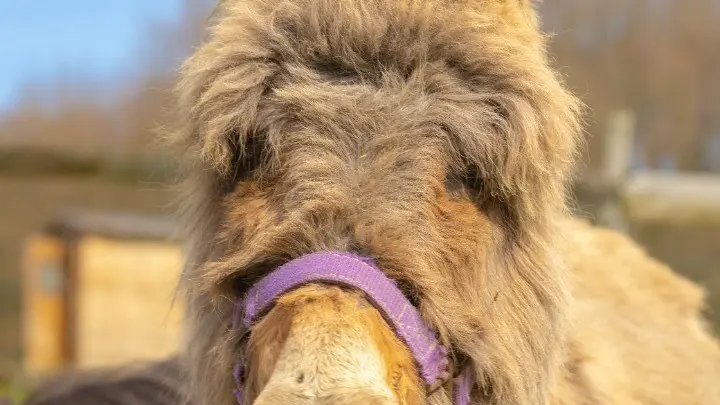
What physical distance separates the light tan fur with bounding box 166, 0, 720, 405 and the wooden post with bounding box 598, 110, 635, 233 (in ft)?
12.2

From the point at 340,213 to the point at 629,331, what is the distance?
1.54 metres

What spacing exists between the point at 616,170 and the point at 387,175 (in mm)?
4917

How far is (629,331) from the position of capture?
2750mm

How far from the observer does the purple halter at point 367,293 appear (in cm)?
157

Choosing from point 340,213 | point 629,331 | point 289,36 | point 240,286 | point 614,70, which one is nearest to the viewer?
point 340,213

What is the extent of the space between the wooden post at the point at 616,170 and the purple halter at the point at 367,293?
14.0ft

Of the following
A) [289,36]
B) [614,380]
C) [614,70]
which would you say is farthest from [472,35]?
[614,70]

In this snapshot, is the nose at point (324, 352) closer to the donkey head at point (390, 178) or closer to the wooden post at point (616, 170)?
the donkey head at point (390, 178)

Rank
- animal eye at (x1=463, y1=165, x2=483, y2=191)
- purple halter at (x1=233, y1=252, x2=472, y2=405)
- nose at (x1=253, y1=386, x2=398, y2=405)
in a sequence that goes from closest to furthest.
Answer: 1. nose at (x1=253, y1=386, x2=398, y2=405)
2. purple halter at (x1=233, y1=252, x2=472, y2=405)
3. animal eye at (x1=463, y1=165, x2=483, y2=191)

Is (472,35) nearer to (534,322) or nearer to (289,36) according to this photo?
(289,36)

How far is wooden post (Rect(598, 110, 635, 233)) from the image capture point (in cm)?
563

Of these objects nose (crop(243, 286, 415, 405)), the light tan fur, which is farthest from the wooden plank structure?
nose (crop(243, 286, 415, 405))

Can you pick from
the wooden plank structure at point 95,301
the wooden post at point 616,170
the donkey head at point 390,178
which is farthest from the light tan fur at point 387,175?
the wooden plank structure at point 95,301

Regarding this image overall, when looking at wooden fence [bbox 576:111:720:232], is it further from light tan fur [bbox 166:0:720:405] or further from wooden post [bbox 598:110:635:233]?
light tan fur [bbox 166:0:720:405]
